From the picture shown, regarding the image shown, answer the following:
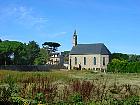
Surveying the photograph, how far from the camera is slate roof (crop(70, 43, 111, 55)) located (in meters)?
95.0

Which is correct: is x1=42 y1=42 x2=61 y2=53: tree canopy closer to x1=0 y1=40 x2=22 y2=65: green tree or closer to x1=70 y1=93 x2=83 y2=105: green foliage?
x1=0 y1=40 x2=22 y2=65: green tree

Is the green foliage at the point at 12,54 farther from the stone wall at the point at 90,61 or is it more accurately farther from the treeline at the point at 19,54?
the stone wall at the point at 90,61

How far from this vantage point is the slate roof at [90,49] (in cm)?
9500

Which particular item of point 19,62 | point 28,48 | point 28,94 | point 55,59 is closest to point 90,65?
point 19,62

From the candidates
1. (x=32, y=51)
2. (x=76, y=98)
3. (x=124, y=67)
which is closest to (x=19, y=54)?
(x=32, y=51)

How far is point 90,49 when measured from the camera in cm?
9844

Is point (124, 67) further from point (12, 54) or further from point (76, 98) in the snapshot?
point (76, 98)

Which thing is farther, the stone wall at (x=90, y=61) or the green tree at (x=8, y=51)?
the stone wall at (x=90, y=61)

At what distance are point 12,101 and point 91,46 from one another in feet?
289

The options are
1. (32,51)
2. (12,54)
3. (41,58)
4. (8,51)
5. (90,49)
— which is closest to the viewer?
(8,51)

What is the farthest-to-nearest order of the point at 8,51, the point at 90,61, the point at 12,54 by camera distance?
1. the point at 90,61
2. the point at 12,54
3. the point at 8,51

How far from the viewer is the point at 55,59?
140 metres

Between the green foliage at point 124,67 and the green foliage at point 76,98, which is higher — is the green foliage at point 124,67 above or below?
above

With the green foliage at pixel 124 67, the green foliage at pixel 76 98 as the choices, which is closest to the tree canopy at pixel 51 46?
the green foliage at pixel 124 67
